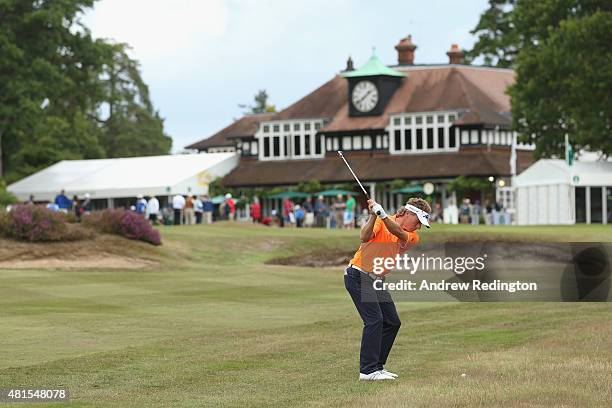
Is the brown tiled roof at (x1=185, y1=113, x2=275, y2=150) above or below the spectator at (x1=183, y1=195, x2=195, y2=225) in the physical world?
above

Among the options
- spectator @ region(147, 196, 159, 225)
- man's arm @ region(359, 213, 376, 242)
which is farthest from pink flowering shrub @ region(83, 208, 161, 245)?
man's arm @ region(359, 213, 376, 242)

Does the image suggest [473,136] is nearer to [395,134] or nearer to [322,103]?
[395,134]

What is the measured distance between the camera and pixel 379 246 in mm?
15211

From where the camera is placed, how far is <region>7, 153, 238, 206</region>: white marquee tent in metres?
87.4

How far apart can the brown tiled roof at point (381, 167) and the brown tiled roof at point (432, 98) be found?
213 cm

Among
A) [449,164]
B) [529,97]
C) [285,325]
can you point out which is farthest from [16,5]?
[285,325]

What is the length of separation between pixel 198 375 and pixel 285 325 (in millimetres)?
7321

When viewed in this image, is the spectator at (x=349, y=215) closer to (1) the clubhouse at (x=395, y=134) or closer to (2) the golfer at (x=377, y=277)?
(1) the clubhouse at (x=395, y=134)

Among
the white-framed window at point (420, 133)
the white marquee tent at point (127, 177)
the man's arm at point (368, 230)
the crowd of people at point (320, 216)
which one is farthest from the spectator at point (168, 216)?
the man's arm at point (368, 230)

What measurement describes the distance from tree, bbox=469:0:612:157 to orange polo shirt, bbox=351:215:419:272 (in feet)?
164

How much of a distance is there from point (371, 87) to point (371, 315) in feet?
255

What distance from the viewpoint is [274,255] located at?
49.1m

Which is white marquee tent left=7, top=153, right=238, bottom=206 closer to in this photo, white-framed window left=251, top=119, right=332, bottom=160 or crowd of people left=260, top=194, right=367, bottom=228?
white-framed window left=251, top=119, right=332, bottom=160

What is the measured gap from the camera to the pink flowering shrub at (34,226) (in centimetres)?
4253
